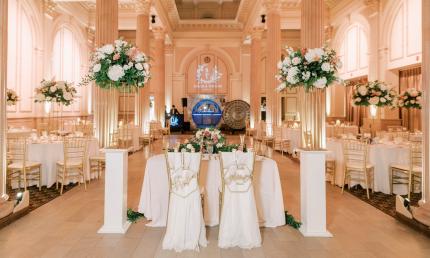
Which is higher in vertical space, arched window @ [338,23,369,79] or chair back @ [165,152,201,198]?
arched window @ [338,23,369,79]

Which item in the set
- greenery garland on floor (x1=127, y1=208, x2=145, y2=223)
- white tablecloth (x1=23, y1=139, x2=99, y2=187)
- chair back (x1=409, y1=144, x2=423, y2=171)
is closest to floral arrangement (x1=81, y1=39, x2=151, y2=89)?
greenery garland on floor (x1=127, y1=208, x2=145, y2=223)

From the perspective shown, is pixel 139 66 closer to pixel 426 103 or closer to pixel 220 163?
pixel 220 163

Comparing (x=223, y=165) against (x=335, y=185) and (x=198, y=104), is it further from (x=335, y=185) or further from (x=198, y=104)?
(x=198, y=104)

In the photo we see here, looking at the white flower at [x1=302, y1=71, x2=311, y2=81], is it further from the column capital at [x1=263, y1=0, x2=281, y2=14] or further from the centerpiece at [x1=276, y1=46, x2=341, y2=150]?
the column capital at [x1=263, y1=0, x2=281, y2=14]

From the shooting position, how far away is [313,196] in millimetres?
4031

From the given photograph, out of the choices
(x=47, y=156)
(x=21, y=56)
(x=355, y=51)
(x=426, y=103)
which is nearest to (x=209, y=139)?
(x=426, y=103)

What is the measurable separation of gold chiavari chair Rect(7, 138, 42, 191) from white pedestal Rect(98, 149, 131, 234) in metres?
2.65

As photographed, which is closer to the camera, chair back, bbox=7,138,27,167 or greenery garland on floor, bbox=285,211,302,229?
greenery garland on floor, bbox=285,211,302,229

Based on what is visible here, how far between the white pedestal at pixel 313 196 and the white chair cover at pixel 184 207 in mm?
1289

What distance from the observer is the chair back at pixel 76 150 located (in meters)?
6.33

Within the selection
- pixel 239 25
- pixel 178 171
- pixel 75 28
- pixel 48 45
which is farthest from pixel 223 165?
pixel 239 25

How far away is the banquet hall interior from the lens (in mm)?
3625

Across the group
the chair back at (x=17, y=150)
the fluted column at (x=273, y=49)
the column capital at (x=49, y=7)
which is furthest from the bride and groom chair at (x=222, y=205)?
the column capital at (x=49, y=7)

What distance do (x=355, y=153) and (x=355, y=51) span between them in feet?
34.5
